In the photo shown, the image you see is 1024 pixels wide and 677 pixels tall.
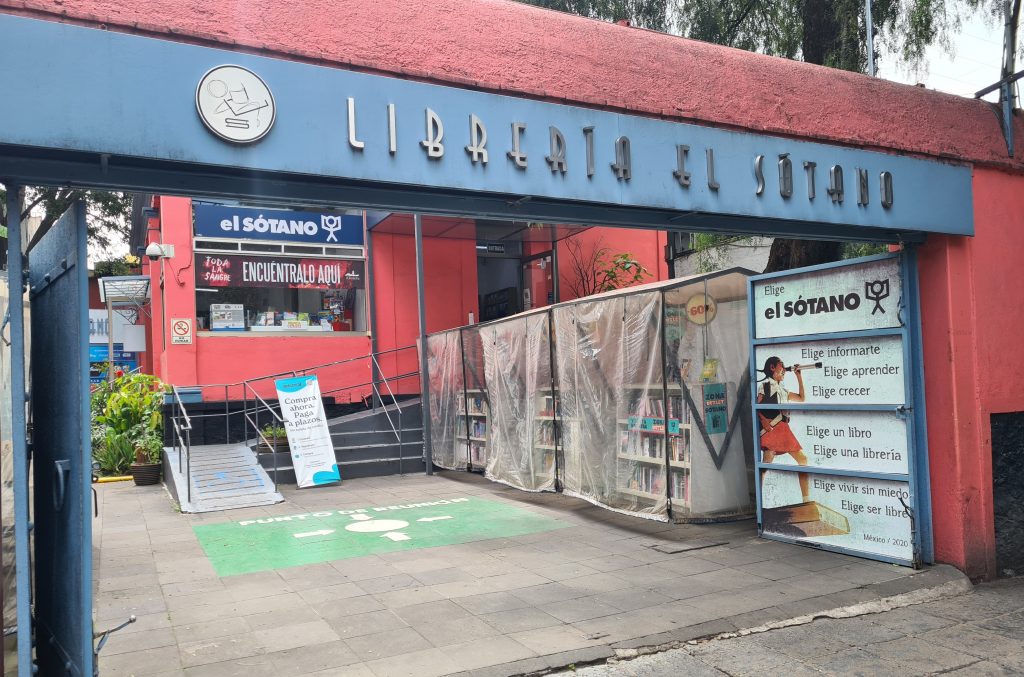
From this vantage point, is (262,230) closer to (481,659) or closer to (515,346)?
(515,346)

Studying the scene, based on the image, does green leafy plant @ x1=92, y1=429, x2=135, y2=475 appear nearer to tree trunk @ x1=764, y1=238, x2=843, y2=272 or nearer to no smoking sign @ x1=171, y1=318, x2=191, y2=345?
no smoking sign @ x1=171, y1=318, x2=191, y2=345

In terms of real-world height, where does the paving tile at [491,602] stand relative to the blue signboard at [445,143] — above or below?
below

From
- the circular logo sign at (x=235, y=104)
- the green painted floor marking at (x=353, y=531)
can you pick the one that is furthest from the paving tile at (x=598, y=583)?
the circular logo sign at (x=235, y=104)

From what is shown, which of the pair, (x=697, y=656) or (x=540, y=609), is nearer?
(x=697, y=656)

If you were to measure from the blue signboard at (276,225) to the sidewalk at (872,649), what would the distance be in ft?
39.7

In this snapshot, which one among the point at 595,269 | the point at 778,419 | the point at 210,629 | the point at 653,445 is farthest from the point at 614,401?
the point at 595,269

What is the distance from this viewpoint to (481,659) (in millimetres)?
4684

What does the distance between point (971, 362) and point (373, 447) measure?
9583 millimetres

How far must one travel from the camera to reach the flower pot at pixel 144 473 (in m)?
12.1

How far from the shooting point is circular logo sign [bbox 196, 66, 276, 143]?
3805 millimetres

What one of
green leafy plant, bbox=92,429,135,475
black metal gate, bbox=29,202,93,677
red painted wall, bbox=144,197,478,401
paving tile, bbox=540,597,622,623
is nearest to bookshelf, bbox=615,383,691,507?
paving tile, bbox=540,597,622,623

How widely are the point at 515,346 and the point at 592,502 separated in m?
2.67

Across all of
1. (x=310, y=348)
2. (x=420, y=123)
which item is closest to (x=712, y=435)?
(x=420, y=123)

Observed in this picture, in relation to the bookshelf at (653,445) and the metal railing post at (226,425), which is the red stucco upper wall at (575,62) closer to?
the bookshelf at (653,445)
